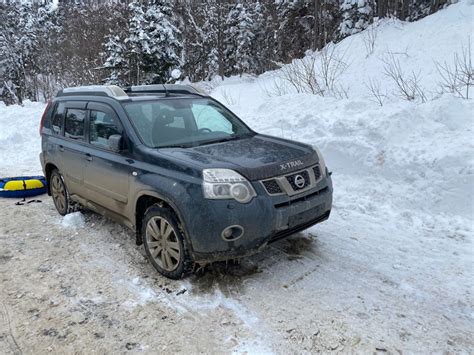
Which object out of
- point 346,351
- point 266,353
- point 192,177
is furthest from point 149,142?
point 346,351

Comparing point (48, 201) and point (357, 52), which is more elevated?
point (357, 52)

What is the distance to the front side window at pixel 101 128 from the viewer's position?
428cm

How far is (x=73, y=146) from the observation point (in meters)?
4.96

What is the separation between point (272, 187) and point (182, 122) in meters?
1.61

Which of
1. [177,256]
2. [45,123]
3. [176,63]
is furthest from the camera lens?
[176,63]

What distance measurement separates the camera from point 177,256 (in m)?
3.60

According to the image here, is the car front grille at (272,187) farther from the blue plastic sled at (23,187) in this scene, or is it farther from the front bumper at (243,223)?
the blue plastic sled at (23,187)

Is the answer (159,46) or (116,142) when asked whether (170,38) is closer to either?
(159,46)

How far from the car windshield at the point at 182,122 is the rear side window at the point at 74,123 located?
38.0 inches

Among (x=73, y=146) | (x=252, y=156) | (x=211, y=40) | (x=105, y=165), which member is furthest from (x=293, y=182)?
(x=211, y=40)

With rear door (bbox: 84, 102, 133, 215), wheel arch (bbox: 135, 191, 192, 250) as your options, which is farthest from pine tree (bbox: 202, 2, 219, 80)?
wheel arch (bbox: 135, 191, 192, 250)

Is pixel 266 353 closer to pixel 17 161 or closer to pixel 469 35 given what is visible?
pixel 17 161

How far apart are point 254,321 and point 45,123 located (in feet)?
15.1

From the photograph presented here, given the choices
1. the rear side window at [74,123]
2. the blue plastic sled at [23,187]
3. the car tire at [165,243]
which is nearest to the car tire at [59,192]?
the rear side window at [74,123]
